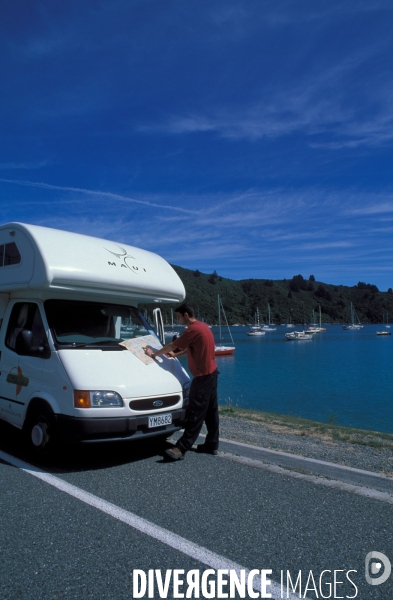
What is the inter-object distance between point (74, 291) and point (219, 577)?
4.40 m

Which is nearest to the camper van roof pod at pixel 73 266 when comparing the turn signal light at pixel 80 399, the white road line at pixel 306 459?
the turn signal light at pixel 80 399

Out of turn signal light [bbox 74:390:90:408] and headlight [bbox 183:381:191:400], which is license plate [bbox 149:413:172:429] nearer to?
headlight [bbox 183:381:191:400]

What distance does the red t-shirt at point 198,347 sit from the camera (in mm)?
6930

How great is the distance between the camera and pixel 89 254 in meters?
7.27

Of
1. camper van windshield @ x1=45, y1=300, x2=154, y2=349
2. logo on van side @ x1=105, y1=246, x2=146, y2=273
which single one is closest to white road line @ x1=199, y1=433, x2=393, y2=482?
camper van windshield @ x1=45, y1=300, x2=154, y2=349

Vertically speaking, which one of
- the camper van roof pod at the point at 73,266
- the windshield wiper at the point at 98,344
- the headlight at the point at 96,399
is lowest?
the headlight at the point at 96,399

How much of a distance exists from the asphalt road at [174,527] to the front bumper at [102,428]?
0.42 metres

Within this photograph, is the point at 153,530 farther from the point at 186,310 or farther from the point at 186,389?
the point at 186,310

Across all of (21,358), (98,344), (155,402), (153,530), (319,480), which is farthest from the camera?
(21,358)

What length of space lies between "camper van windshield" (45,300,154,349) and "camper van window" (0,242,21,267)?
0.77 meters

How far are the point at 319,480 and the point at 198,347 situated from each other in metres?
2.29

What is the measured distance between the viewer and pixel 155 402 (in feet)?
21.8

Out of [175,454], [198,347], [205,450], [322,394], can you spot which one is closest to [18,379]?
[175,454]

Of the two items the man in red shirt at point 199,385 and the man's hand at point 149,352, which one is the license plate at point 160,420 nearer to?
the man in red shirt at point 199,385
